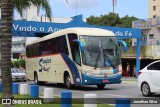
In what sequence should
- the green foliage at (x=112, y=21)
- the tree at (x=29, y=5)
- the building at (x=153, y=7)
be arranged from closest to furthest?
1. the tree at (x=29, y=5)
2. the green foliage at (x=112, y=21)
3. the building at (x=153, y=7)

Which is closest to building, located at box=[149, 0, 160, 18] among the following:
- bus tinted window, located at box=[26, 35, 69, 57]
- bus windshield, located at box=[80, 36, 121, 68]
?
bus tinted window, located at box=[26, 35, 69, 57]

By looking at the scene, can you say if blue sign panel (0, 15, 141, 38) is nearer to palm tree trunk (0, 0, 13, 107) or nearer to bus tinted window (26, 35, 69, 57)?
bus tinted window (26, 35, 69, 57)

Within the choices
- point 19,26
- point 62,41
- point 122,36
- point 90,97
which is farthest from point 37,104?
point 122,36

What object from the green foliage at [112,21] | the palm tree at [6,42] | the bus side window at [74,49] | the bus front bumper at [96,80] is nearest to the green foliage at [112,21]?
the green foliage at [112,21]

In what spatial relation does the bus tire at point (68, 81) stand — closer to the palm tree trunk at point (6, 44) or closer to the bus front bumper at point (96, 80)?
the bus front bumper at point (96, 80)

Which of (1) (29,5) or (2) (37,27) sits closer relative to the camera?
(1) (29,5)

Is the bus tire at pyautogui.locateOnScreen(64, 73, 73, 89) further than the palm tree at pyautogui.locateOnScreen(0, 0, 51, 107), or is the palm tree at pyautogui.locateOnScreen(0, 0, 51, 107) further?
the bus tire at pyautogui.locateOnScreen(64, 73, 73, 89)

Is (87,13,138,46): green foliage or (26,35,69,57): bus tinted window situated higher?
(87,13,138,46): green foliage

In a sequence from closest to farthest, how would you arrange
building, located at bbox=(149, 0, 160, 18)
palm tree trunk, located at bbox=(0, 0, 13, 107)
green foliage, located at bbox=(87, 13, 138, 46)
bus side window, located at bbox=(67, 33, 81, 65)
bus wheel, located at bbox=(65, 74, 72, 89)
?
palm tree trunk, located at bbox=(0, 0, 13, 107) < bus side window, located at bbox=(67, 33, 81, 65) < bus wheel, located at bbox=(65, 74, 72, 89) < green foliage, located at bbox=(87, 13, 138, 46) < building, located at bbox=(149, 0, 160, 18)

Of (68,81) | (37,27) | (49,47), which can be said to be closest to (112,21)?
(37,27)

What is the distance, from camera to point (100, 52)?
68.9 feet

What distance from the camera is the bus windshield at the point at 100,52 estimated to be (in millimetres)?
20906

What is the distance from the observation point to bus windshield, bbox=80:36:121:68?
20.9m

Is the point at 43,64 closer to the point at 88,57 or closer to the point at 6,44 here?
the point at 88,57
